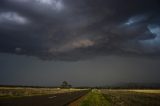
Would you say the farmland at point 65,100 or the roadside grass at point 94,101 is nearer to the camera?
the farmland at point 65,100

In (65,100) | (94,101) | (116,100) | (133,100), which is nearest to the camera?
(65,100)

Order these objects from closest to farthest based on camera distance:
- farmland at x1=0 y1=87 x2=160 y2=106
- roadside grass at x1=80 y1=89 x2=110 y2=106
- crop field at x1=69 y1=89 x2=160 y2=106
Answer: farmland at x1=0 y1=87 x2=160 y2=106, roadside grass at x1=80 y1=89 x2=110 y2=106, crop field at x1=69 y1=89 x2=160 y2=106

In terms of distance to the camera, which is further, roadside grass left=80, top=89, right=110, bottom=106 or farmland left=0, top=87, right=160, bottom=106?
roadside grass left=80, top=89, right=110, bottom=106

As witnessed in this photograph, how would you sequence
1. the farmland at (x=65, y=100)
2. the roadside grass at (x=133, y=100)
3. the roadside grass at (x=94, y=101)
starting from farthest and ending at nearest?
the roadside grass at (x=133, y=100)
the roadside grass at (x=94, y=101)
the farmland at (x=65, y=100)

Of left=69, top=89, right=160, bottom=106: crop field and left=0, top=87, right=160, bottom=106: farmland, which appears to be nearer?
left=0, top=87, right=160, bottom=106: farmland

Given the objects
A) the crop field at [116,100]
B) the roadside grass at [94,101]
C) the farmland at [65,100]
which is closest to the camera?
the farmland at [65,100]

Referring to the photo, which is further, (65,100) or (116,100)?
(116,100)

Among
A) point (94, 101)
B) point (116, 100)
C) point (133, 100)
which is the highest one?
point (133, 100)

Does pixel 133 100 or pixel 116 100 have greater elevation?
pixel 133 100

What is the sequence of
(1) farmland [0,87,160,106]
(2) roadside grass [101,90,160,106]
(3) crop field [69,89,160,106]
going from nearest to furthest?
(1) farmland [0,87,160,106]
(3) crop field [69,89,160,106]
(2) roadside grass [101,90,160,106]

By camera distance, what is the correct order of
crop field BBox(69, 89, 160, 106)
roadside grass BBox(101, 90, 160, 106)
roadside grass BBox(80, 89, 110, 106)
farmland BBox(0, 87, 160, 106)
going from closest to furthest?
farmland BBox(0, 87, 160, 106) < roadside grass BBox(80, 89, 110, 106) < crop field BBox(69, 89, 160, 106) < roadside grass BBox(101, 90, 160, 106)

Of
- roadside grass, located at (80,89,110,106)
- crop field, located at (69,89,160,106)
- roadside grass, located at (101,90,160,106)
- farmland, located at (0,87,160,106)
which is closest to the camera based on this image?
farmland, located at (0,87,160,106)

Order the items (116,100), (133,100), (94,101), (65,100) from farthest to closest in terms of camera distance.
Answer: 1. (133,100)
2. (116,100)
3. (94,101)
4. (65,100)

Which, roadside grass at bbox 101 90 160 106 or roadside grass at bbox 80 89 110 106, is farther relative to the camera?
roadside grass at bbox 101 90 160 106
